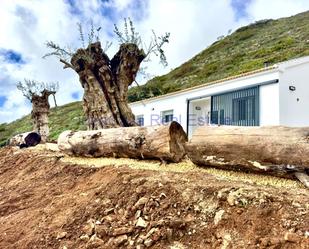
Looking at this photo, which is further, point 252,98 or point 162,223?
point 252,98

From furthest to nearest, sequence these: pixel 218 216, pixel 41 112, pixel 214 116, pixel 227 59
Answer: pixel 227 59 < pixel 214 116 < pixel 41 112 < pixel 218 216

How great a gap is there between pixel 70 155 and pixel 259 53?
26.9 m

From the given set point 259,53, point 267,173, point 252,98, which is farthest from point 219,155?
point 259,53

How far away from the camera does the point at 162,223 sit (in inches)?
145

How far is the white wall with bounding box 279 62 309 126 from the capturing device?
13.4 m

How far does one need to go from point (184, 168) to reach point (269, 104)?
880 cm

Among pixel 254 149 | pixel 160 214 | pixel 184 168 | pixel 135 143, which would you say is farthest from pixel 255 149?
pixel 135 143

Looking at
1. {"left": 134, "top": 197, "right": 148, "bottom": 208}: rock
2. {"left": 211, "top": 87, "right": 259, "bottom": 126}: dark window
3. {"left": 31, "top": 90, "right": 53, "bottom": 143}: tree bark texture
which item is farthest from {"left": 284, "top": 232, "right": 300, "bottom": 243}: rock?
{"left": 31, "top": 90, "right": 53, "bottom": 143}: tree bark texture

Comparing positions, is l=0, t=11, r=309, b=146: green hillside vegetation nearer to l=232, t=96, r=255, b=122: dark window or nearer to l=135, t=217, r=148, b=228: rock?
l=232, t=96, r=255, b=122: dark window

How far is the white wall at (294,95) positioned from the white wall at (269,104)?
0.64 feet

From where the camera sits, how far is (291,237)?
3088mm

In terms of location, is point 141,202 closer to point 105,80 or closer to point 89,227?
point 89,227

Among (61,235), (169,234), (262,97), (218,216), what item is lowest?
(61,235)

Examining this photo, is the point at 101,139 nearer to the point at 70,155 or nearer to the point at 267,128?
the point at 70,155
